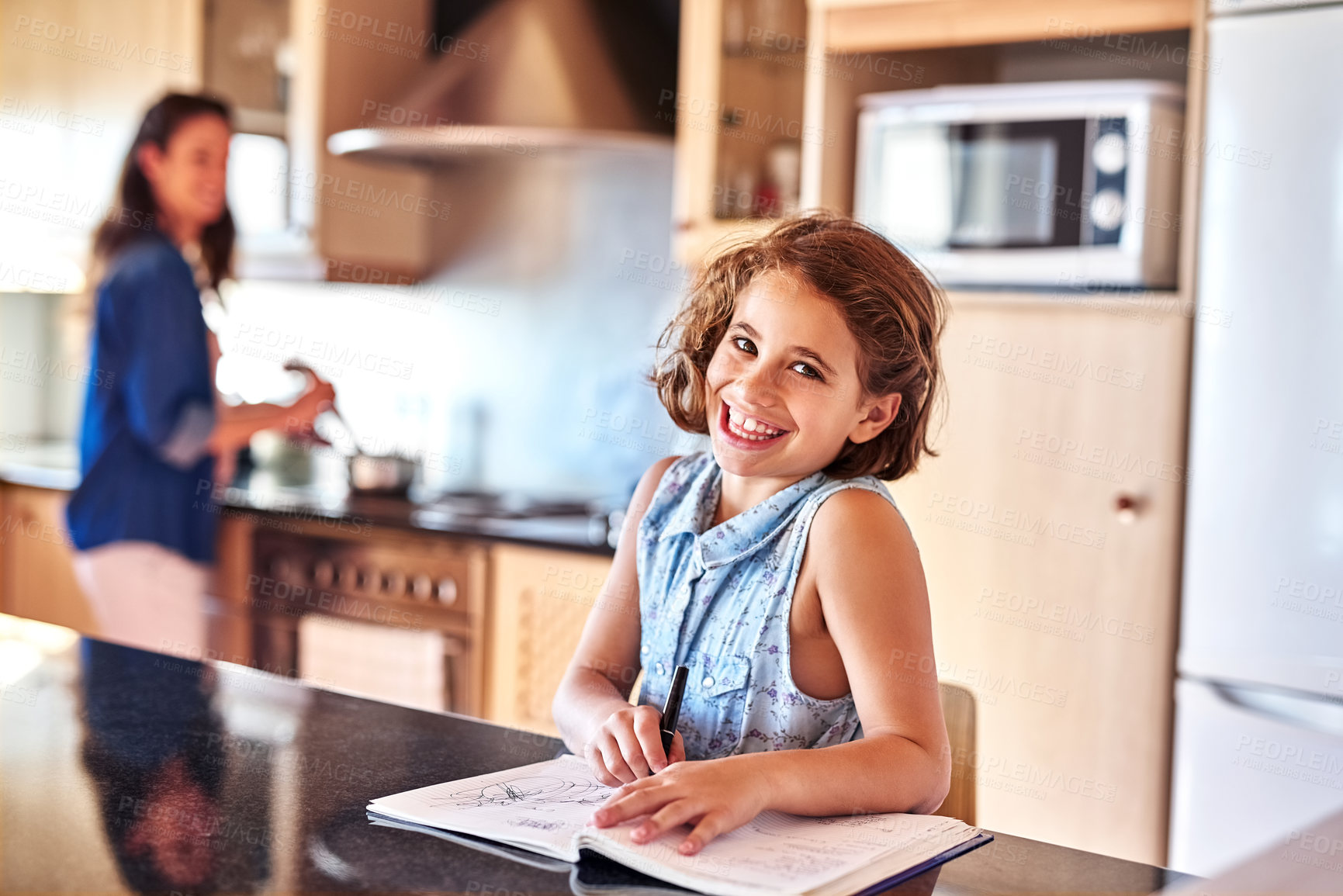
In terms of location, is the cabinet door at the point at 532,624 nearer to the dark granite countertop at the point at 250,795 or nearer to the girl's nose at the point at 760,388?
the dark granite countertop at the point at 250,795

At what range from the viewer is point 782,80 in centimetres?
266

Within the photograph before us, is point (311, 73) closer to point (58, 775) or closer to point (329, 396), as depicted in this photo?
point (329, 396)

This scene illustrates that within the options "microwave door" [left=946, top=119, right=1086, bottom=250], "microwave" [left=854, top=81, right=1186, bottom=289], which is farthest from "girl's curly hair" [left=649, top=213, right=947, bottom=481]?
"microwave door" [left=946, top=119, right=1086, bottom=250]

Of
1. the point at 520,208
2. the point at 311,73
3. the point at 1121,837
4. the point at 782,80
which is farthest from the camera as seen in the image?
the point at 520,208

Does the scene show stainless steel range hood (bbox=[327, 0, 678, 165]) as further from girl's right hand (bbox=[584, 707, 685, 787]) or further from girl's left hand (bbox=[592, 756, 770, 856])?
girl's left hand (bbox=[592, 756, 770, 856])

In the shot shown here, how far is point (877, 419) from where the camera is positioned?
1144 millimetres

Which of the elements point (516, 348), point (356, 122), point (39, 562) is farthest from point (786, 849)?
point (39, 562)

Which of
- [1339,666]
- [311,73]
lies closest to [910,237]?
[1339,666]

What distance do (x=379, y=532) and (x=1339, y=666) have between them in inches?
70.8

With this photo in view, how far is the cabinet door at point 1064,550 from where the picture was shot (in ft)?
6.73

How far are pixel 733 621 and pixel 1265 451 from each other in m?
1.16

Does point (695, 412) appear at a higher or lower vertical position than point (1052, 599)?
higher

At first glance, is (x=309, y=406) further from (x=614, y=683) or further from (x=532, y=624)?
(x=614, y=683)

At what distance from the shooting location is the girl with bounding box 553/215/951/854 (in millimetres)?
967
